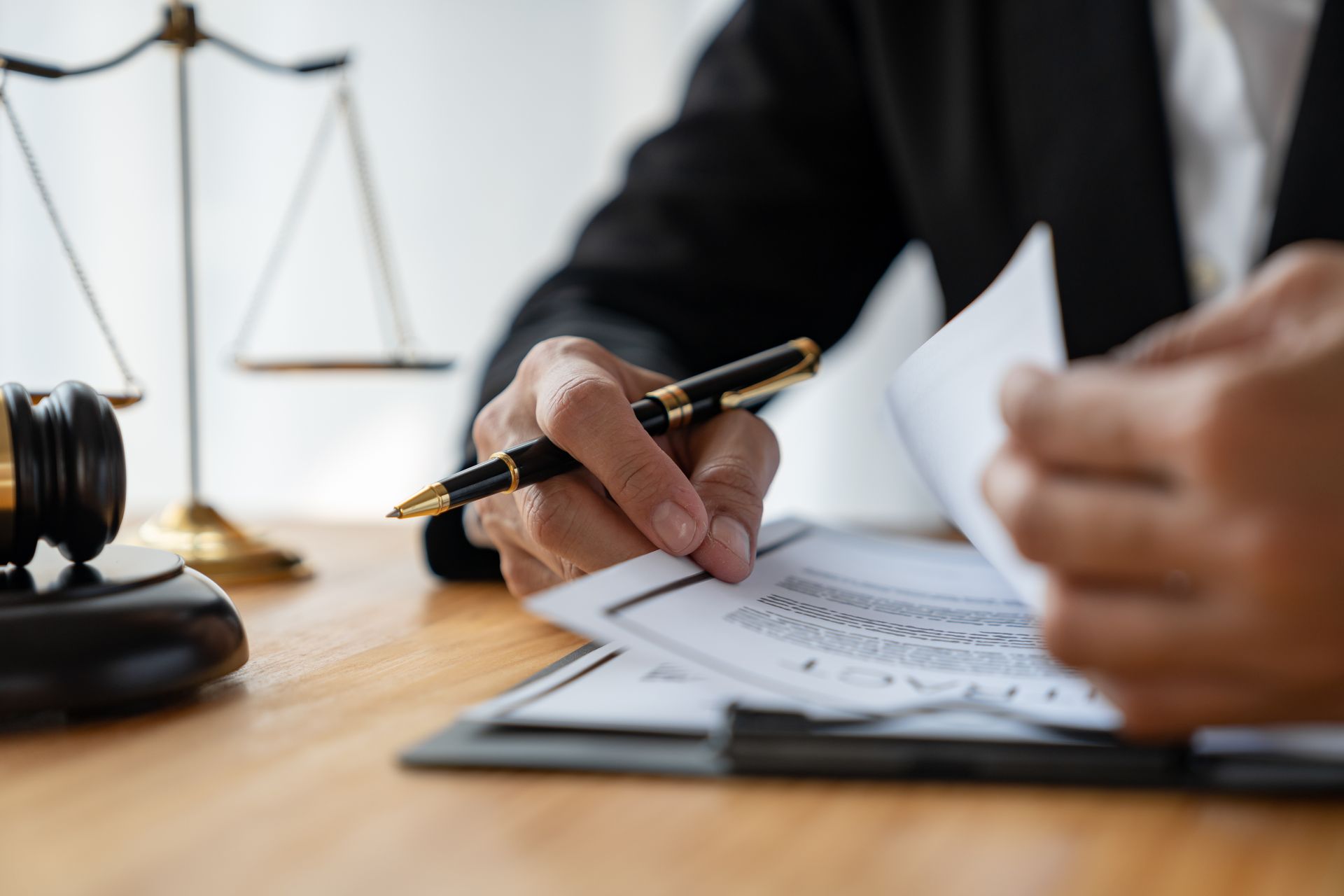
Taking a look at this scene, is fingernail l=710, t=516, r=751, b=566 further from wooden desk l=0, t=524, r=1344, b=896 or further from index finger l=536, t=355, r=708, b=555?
wooden desk l=0, t=524, r=1344, b=896

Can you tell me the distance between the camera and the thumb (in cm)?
47

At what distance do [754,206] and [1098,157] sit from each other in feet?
1.14

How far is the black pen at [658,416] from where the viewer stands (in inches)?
19.5

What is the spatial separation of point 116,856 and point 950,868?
0.22 m

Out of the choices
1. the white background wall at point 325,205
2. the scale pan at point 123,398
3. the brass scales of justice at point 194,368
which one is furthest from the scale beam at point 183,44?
the white background wall at point 325,205

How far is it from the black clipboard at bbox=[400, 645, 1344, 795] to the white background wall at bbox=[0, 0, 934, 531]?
3.98 ft

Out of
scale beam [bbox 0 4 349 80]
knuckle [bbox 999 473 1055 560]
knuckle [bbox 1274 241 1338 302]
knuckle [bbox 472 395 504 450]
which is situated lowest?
knuckle [bbox 999 473 1055 560]

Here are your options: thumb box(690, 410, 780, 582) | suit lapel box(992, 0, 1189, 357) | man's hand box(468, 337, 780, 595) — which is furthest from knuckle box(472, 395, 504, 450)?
suit lapel box(992, 0, 1189, 357)

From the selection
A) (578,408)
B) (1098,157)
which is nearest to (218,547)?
(578,408)

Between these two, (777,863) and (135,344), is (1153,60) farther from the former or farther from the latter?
(135,344)

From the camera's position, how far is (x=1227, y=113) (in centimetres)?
86

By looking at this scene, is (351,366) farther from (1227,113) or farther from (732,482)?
(1227,113)

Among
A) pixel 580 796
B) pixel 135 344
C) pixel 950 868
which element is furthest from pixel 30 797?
pixel 135 344

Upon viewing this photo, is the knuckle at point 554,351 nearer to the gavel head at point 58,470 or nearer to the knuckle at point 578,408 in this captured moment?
the knuckle at point 578,408
